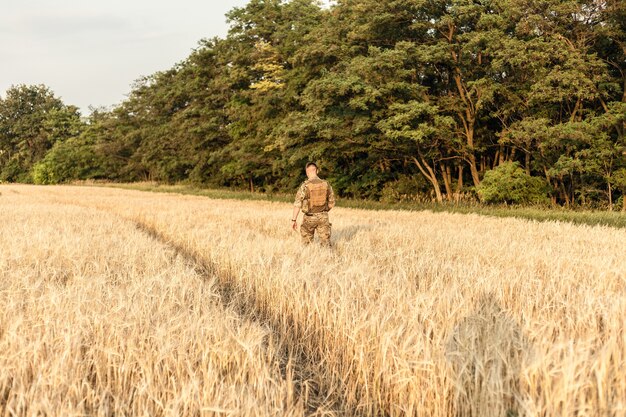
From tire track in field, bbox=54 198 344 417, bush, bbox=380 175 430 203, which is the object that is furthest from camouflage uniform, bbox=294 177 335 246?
bush, bbox=380 175 430 203

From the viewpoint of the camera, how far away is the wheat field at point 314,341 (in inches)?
102

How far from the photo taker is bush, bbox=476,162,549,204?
67.3ft

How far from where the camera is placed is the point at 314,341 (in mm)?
4301

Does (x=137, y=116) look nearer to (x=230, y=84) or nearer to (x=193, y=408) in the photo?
(x=230, y=84)

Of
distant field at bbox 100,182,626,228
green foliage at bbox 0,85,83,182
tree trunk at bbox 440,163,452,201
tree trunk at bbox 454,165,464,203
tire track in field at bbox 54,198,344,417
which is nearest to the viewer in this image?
tire track in field at bbox 54,198,344,417

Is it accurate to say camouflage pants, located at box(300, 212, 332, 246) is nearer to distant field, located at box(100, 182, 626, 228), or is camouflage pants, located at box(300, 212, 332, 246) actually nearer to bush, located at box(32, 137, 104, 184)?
distant field, located at box(100, 182, 626, 228)

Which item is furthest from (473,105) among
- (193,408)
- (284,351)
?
(193,408)

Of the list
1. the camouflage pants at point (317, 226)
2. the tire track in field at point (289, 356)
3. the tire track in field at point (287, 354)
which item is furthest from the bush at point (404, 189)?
the tire track in field at point (289, 356)

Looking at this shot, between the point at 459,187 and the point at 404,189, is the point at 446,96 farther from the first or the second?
the point at 404,189

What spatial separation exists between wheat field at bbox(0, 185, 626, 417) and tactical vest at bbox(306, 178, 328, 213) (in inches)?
68.3

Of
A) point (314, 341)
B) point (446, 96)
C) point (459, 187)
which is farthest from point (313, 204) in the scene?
point (459, 187)

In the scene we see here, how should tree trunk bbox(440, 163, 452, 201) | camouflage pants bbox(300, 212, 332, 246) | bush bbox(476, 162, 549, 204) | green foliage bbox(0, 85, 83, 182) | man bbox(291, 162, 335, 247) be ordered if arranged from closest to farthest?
man bbox(291, 162, 335, 247)
camouflage pants bbox(300, 212, 332, 246)
bush bbox(476, 162, 549, 204)
tree trunk bbox(440, 163, 452, 201)
green foliage bbox(0, 85, 83, 182)

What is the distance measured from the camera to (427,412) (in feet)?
9.30

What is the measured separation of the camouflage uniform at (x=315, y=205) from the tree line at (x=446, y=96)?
Answer: 42.7ft
